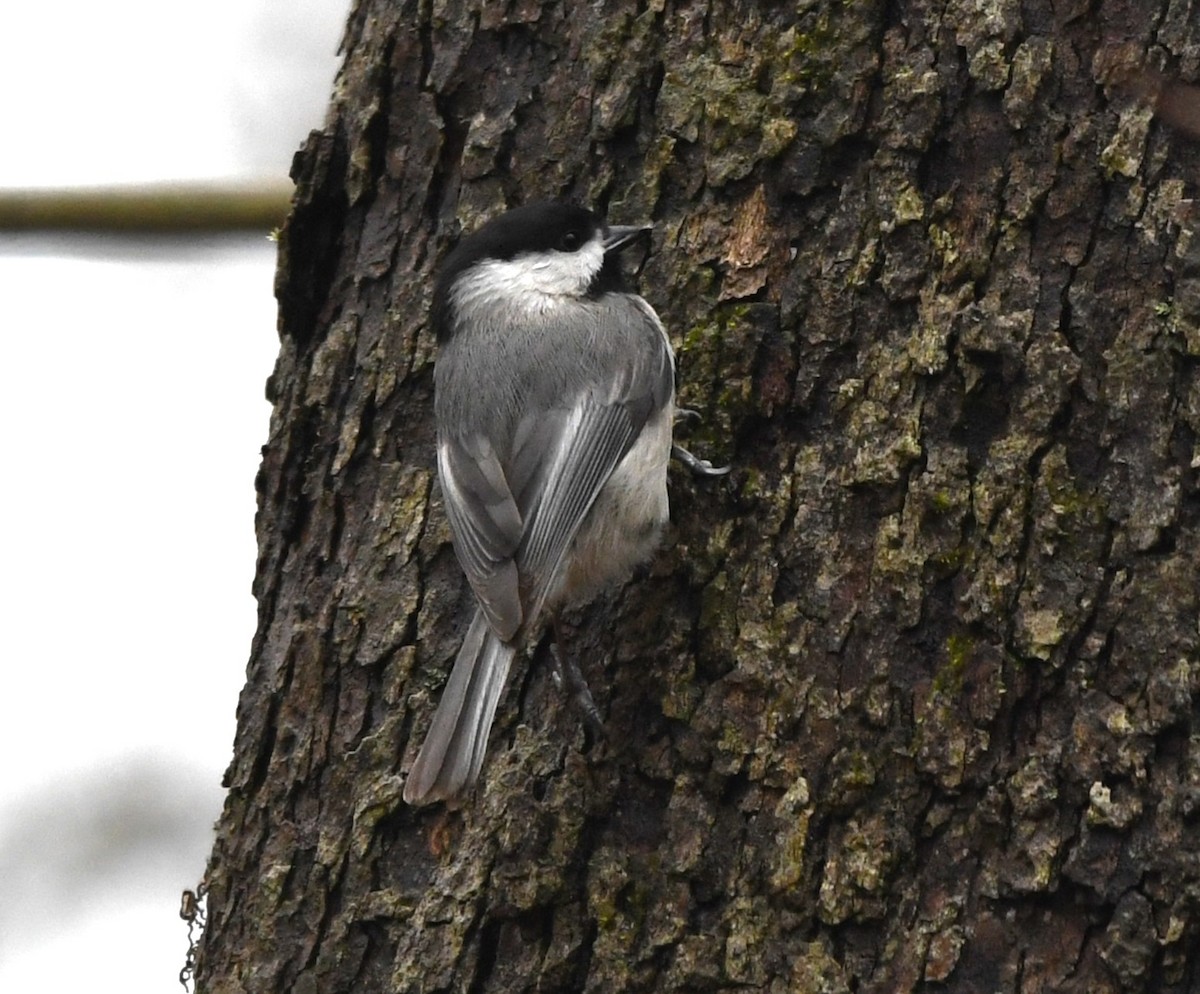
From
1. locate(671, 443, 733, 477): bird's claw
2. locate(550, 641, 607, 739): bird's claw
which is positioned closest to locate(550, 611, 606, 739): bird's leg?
locate(550, 641, 607, 739): bird's claw

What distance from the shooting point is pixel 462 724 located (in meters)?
2.45

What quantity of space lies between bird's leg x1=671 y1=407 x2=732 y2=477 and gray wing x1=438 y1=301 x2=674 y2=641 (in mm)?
55

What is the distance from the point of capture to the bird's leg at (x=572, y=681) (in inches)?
97.3

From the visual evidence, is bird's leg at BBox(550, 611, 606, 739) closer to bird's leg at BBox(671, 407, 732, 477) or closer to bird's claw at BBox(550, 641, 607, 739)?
bird's claw at BBox(550, 641, 607, 739)

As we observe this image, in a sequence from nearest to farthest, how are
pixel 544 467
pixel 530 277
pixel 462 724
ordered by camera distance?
1. pixel 462 724
2. pixel 544 467
3. pixel 530 277

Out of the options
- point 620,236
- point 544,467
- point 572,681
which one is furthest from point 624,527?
point 620,236

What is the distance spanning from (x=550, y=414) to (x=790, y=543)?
755 mm

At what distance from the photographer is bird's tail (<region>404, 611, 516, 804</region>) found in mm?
2416

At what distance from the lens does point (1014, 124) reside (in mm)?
2510

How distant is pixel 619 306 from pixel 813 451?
0.68m

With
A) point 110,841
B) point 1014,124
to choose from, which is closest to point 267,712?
point 1014,124

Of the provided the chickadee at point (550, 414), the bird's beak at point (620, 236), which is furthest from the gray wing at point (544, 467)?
the bird's beak at point (620, 236)

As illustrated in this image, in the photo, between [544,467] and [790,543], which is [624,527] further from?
[790,543]

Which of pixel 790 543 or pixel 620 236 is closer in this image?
pixel 790 543
